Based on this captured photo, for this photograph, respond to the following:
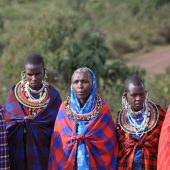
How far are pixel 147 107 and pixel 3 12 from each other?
25433mm

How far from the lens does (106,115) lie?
183 inches

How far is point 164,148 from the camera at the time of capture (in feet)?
14.3

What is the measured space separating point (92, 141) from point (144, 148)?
50 cm

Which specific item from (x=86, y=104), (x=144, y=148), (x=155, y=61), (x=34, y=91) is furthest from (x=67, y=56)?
(x=155, y=61)

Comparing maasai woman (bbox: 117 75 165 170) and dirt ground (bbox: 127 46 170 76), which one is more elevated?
dirt ground (bbox: 127 46 170 76)

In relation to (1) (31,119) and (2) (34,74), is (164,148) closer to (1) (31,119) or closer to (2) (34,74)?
(1) (31,119)

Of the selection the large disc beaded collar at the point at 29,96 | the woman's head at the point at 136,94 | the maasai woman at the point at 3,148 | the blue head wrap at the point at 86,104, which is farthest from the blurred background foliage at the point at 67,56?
the maasai woman at the point at 3,148

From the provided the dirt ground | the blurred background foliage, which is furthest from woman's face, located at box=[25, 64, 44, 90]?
the dirt ground

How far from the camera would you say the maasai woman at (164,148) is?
435cm

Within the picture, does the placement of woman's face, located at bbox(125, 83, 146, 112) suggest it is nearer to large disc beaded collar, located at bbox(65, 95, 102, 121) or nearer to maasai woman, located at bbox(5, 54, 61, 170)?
large disc beaded collar, located at bbox(65, 95, 102, 121)

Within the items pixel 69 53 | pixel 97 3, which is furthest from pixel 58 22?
pixel 97 3

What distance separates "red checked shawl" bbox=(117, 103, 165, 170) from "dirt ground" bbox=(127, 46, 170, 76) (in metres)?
13.8

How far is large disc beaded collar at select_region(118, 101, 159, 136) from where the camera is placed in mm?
4609

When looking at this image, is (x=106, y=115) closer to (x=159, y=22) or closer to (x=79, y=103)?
(x=79, y=103)
